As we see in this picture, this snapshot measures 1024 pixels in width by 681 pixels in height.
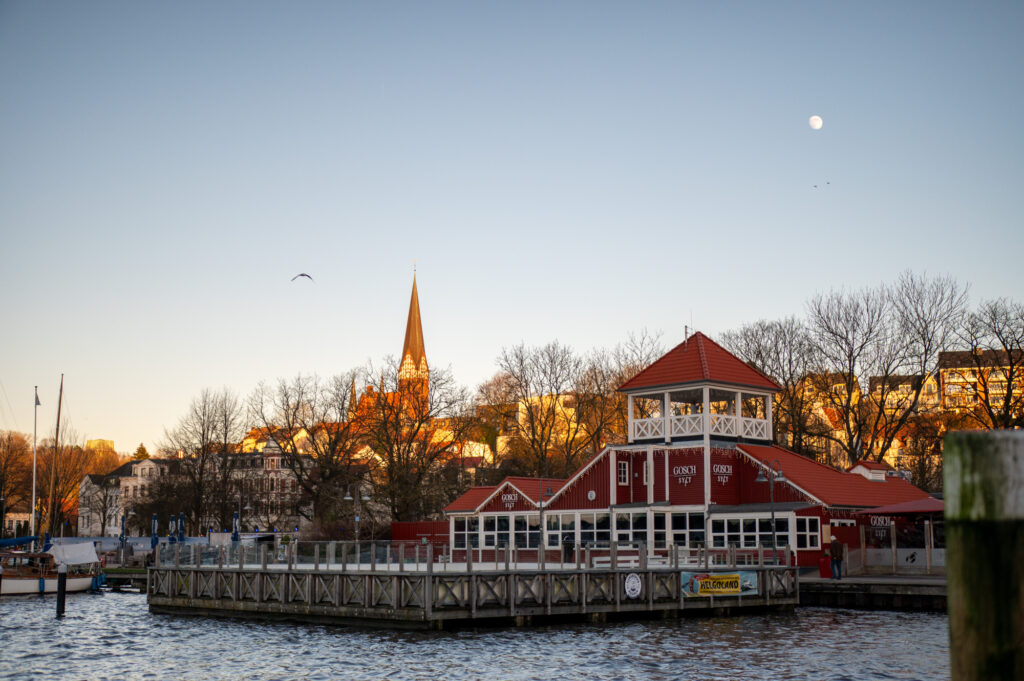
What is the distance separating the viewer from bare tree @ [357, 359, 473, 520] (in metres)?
75.5

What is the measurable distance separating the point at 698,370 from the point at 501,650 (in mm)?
23886

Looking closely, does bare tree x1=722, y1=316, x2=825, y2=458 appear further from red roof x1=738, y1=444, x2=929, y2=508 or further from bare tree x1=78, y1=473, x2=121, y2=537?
bare tree x1=78, y1=473, x2=121, y2=537

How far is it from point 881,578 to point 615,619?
12.5 metres

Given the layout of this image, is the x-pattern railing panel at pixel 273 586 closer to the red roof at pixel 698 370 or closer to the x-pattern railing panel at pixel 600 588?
the x-pattern railing panel at pixel 600 588

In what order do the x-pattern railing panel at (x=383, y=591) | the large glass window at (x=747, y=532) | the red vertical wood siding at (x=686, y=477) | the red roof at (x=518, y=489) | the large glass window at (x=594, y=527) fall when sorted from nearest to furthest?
1. the x-pattern railing panel at (x=383, y=591)
2. the large glass window at (x=747, y=532)
3. the red vertical wood siding at (x=686, y=477)
4. the large glass window at (x=594, y=527)
5. the red roof at (x=518, y=489)

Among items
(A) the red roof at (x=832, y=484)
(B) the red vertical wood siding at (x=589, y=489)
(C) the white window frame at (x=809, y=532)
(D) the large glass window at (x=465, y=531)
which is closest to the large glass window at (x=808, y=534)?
(C) the white window frame at (x=809, y=532)

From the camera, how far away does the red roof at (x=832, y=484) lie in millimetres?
46750

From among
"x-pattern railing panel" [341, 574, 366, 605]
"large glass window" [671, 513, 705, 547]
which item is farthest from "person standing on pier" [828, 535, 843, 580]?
"x-pattern railing panel" [341, 574, 366, 605]

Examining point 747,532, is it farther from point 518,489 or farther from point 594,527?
point 518,489

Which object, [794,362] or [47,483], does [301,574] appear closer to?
[794,362]

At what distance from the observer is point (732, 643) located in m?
31.1

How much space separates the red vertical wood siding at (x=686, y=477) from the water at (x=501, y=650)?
413 inches

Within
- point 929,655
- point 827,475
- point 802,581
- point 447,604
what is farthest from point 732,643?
point 827,475

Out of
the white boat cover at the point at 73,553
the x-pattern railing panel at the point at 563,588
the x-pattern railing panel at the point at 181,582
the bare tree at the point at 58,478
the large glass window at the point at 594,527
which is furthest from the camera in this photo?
the bare tree at the point at 58,478
